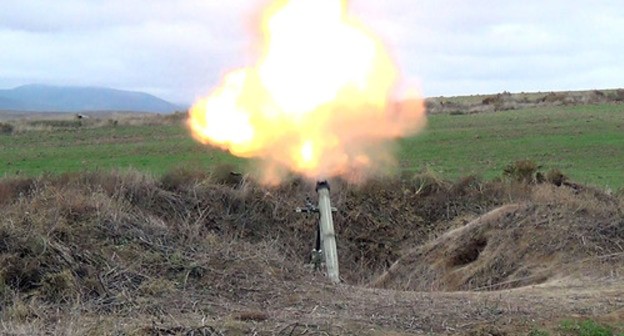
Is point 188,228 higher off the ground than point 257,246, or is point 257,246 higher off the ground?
point 188,228

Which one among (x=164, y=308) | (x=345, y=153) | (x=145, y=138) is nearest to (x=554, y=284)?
(x=345, y=153)

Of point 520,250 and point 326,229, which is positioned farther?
point 520,250

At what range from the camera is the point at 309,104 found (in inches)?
526

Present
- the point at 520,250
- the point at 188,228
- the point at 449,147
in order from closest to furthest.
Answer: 1. the point at 188,228
2. the point at 520,250
3. the point at 449,147

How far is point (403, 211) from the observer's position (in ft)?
66.3

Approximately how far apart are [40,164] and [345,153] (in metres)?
16.5

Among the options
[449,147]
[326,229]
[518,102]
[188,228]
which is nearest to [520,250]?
[326,229]

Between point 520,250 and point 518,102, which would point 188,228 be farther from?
point 518,102

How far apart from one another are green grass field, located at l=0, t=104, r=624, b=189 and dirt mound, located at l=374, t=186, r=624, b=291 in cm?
687

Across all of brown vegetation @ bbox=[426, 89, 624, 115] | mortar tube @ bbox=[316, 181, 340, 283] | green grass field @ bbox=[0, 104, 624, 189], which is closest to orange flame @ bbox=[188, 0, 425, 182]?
mortar tube @ bbox=[316, 181, 340, 283]

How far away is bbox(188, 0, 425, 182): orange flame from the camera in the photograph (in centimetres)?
1324

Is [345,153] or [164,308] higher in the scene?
[345,153]

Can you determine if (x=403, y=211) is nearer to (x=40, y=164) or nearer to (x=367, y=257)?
(x=367, y=257)

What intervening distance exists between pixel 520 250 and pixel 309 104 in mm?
4777
